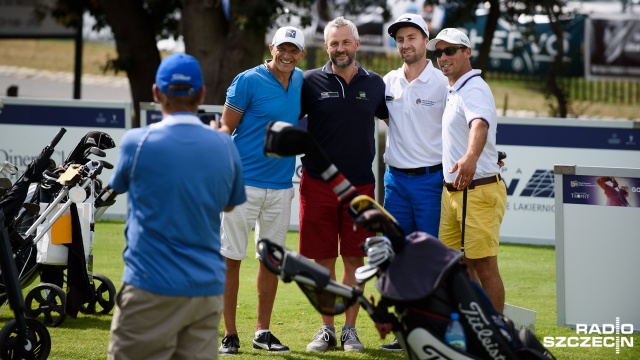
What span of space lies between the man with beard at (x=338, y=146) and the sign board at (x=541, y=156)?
5639 mm

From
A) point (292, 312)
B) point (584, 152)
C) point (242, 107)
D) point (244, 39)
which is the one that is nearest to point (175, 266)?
point (242, 107)

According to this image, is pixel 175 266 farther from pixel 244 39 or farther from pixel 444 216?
pixel 244 39

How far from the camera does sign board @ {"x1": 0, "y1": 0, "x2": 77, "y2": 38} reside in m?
20.6

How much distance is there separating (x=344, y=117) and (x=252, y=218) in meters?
0.98

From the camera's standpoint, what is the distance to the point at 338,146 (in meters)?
7.91

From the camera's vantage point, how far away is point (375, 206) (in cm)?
577

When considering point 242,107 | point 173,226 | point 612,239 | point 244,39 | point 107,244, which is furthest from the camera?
point 244,39

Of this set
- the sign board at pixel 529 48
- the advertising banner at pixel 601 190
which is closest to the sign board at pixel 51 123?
the advertising banner at pixel 601 190

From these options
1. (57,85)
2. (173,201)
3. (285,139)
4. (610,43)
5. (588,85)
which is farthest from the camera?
(57,85)

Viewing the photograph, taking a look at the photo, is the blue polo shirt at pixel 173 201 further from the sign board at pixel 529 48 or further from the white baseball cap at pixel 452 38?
the sign board at pixel 529 48

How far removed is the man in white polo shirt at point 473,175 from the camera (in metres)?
7.64

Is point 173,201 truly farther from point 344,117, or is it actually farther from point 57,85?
point 57,85

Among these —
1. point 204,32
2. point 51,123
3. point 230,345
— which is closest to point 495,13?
point 204,32

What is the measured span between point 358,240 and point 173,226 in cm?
301
